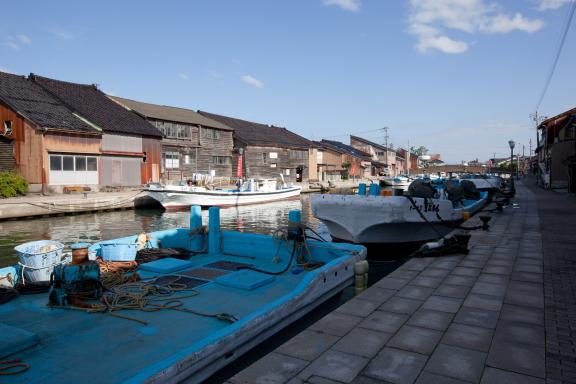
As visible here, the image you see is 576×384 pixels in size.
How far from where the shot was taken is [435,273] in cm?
737

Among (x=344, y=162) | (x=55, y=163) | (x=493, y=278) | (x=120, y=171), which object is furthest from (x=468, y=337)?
(x=344, y=162)

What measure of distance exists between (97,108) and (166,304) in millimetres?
32034

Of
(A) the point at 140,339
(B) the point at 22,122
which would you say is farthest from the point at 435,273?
(B) the point at 22,122

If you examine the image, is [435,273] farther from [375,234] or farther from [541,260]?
[375,234]

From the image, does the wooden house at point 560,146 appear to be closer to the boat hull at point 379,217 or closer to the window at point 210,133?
the boat hull at point 379,217

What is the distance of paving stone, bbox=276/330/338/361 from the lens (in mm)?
3979

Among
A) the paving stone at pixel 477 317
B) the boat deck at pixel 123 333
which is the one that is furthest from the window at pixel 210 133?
the paving stone at pixel 477 317

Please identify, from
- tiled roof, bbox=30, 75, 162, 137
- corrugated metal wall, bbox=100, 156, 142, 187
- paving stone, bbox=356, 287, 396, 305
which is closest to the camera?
paving stone, bbox=356, 287, 396, 305

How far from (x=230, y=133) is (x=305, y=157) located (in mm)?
14864

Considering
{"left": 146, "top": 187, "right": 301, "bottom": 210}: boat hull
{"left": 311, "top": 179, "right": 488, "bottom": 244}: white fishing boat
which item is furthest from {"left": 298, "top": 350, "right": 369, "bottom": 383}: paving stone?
{"left": 146, "top": 187, "right": 301, "bottom": 210}: boat hull

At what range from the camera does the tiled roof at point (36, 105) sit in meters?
26.6

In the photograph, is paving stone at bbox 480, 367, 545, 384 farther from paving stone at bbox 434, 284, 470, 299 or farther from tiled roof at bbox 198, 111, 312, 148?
tiled roof at bbox 198, 111, 312, 148

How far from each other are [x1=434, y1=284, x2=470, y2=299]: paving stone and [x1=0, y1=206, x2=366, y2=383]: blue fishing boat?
6.34 ft

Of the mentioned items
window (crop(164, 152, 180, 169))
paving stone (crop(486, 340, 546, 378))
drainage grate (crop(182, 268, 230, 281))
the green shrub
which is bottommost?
drainage grate (crop(182, 268, 230, 281))
